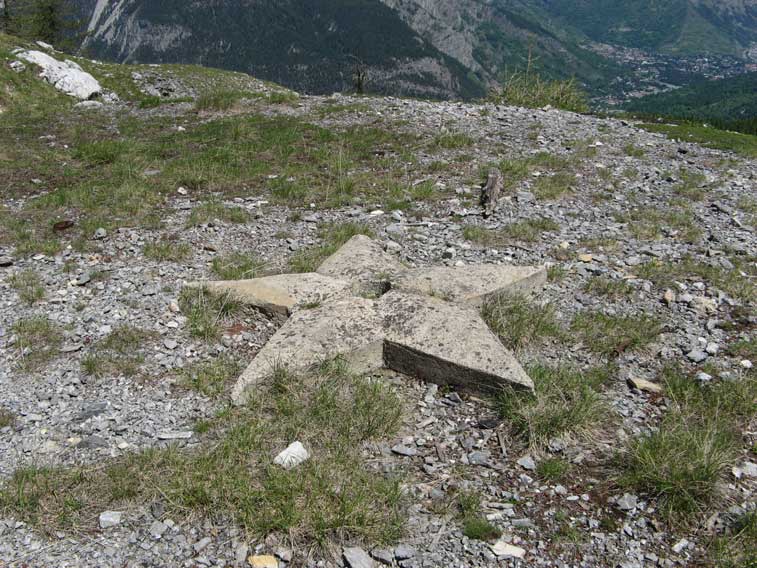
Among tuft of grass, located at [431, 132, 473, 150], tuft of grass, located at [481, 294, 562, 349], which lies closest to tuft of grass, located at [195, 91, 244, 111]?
tuft of grass, located at [431, 132, 473, 150]

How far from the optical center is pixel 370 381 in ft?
21.9

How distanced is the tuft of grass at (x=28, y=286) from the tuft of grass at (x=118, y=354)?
180 centimetres

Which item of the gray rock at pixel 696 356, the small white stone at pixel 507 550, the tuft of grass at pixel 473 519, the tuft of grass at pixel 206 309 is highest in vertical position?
the gray rock at pixel 696 356

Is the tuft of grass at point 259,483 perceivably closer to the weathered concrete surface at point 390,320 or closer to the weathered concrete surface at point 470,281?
the weathered concrete surface at point 390,320

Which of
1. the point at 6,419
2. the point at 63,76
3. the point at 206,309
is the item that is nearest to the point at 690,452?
the point at 206,309

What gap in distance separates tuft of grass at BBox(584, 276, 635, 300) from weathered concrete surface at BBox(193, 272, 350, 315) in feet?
13.3

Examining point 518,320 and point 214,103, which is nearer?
point 518,320

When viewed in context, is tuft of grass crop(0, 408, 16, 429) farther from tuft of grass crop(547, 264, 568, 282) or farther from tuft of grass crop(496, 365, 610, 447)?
tuft of grass crop(547, 264, 568, 282)

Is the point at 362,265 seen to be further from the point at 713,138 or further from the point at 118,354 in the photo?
the point at 713,138

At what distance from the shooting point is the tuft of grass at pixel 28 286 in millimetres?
8250

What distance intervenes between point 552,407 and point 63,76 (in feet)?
101

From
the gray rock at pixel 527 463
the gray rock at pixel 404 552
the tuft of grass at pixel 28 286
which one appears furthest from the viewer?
the tuft of grass at pixel 28 286

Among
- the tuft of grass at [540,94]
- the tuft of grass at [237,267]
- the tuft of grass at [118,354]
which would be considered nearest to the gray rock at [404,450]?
the tuft of grass at [118,354]

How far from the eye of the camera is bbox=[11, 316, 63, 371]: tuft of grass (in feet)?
22.5
